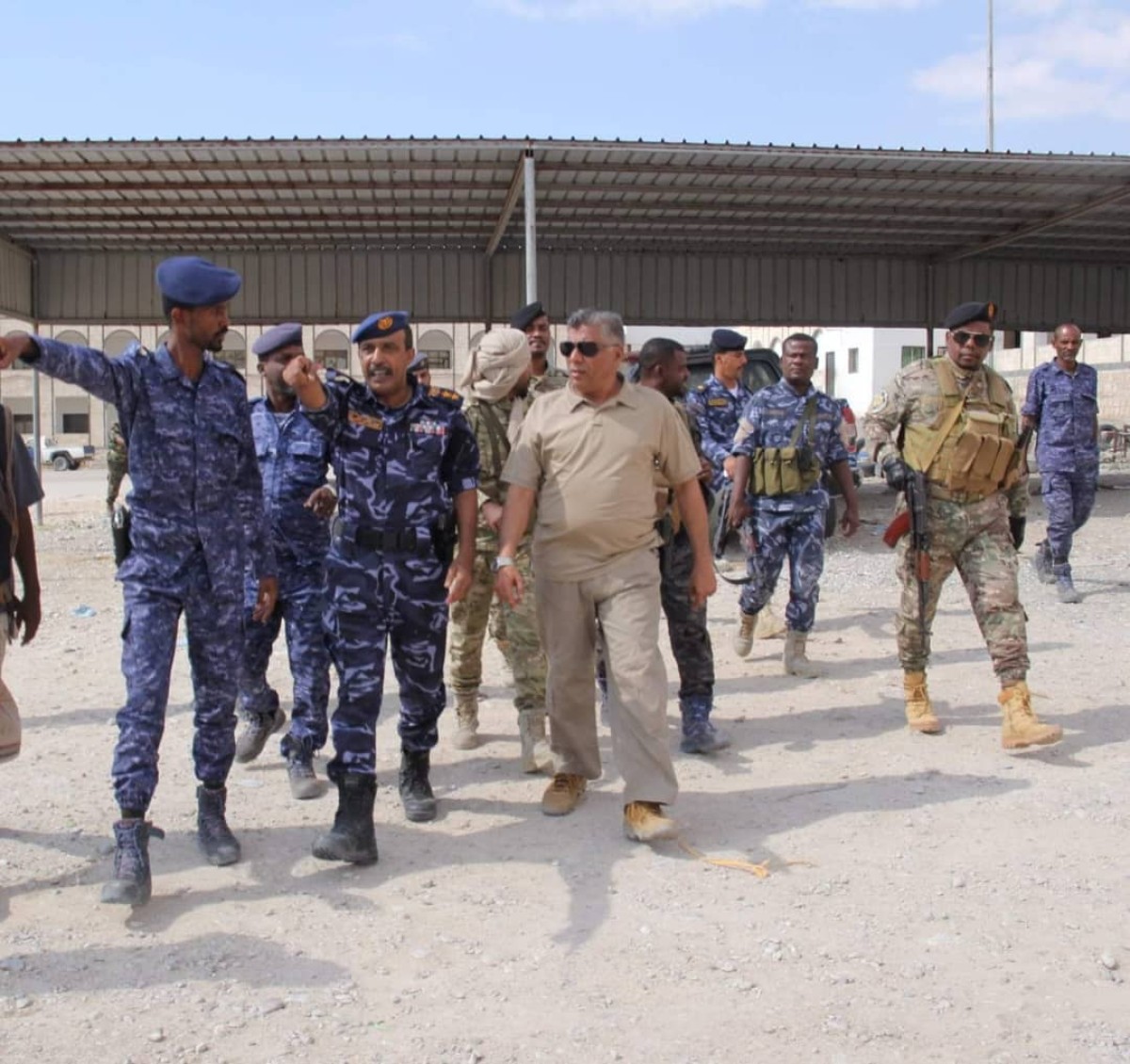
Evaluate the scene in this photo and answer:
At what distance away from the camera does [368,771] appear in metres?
4.05

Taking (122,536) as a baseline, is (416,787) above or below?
below

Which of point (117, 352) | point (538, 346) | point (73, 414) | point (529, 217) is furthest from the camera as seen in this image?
point (73, 414)

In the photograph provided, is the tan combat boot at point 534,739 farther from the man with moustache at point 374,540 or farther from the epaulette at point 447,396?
the epaulette at point 447,396

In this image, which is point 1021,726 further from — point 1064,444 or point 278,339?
point 1064,444

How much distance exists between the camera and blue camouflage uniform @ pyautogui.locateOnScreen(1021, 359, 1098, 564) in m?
9.10

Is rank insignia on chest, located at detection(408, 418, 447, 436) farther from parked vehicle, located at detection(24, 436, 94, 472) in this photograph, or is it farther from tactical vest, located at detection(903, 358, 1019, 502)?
parked vehicle, located at detection(24, 436, 94, 472)

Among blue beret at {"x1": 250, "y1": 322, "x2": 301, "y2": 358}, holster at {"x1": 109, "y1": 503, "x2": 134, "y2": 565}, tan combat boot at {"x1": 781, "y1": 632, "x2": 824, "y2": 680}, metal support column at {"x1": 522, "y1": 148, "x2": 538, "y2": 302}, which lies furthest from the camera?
metal support column at {"x1": 522, "y1": 148, "x2": 538, "y2": 302}

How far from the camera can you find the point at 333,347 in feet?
151

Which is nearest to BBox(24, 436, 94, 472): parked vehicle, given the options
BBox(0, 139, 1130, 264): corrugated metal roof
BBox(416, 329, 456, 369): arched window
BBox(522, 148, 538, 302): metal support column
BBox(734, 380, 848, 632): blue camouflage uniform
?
BBox(416, 329, 456, 369): arched window

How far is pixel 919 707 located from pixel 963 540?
812 mm

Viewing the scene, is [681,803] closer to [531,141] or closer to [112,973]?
[112,973]

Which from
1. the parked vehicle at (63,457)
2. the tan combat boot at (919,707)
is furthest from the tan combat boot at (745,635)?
the parked vehicle at (63,457)

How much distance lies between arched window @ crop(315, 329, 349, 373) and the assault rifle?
40514 mm

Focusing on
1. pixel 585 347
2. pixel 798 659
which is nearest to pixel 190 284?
pixel 585 347
